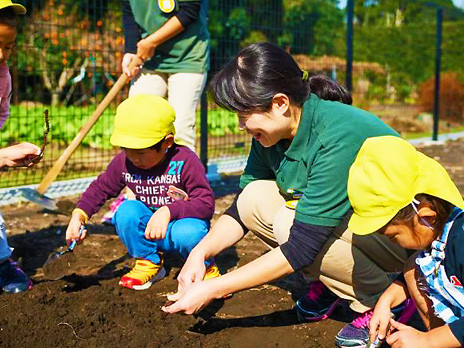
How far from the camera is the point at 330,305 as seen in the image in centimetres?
277

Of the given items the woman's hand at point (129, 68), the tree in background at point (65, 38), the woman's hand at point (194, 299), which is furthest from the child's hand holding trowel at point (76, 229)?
the tree in background at point (65, 38)

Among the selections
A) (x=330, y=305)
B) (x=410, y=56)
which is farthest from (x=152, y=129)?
(x=410, y=56)

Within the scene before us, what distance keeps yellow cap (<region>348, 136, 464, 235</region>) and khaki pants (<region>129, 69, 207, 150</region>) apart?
95.0 inches

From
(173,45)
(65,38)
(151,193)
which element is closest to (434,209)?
(151,193)

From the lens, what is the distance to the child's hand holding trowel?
2941 millimetres

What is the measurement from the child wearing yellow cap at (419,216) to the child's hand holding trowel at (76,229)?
142cm

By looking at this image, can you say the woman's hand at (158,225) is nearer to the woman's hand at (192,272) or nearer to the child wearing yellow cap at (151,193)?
the child wearing yellow cap at (151,193)

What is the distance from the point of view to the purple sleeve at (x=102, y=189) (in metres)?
3.12

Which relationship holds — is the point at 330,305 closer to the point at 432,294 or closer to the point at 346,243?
the point at 346,243

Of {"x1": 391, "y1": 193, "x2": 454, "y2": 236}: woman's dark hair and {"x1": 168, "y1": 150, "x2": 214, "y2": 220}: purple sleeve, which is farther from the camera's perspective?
{"x1": 168, "y1": 150, "x2": 214, "y2": 220}: purple sleeve

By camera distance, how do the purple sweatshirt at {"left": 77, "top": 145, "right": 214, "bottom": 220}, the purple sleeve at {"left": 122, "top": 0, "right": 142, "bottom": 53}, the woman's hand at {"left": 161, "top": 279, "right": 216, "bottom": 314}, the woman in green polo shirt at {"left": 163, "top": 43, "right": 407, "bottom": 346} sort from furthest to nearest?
1. the purple sleeve at {"left": 122, "top": 0, "right": 142, "bottom": 53}
2. the purple sweatshirt at {"left": 77, "top": 145, "right": 214, "bottom": 220}
3. the woman in green polo shirt at {"left": 163, "top": 43, "right": 407, "bottom": 346}
4. the woman's hand at {"left": 161, "top": 279, "right": 216, "bottom": 314}

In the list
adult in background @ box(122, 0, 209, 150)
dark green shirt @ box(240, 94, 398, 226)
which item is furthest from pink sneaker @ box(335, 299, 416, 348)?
adult in background @ box(122, 0, 209, 150)

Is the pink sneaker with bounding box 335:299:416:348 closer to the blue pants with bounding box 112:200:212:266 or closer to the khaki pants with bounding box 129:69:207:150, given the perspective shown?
the blue pants with bounding box 112:200:212:266

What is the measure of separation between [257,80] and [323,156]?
37 cm
